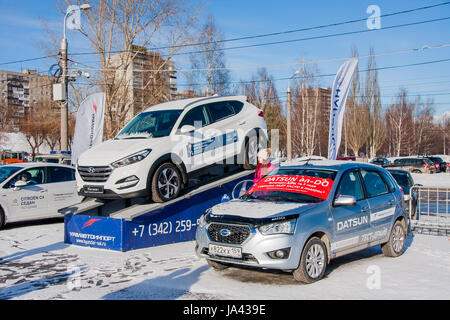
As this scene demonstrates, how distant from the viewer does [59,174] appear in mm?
11656

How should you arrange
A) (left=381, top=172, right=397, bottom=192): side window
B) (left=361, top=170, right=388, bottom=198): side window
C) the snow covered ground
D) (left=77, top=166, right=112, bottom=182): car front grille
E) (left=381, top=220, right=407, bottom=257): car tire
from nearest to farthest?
the snow covered ground
(left=361, top=170, right=388, bottom=198): side window
(left=381, top=220, right=407, bottom=257): car tire
(left=381, top=172, right=397, bottom=192): side window
(left=77, top=166, right=112, bottom=182): car front grille

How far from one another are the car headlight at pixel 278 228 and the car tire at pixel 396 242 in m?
2.94

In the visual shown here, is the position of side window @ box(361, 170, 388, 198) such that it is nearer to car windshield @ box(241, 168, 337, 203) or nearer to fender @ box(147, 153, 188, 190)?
car windshield @ box(241, 168, 337, 203)

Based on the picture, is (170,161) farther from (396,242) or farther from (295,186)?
(396,242)

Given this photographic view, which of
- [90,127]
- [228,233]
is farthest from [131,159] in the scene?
[90,127]

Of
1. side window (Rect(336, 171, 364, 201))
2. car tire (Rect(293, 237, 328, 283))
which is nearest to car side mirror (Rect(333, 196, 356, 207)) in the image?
side window (Rect(336, 171, 364, 201))

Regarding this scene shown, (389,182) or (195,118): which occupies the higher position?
(195,118)

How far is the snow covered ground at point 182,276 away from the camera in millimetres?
5637

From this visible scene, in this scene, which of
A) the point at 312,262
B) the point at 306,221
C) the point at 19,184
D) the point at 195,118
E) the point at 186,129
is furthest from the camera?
the point at 19,184

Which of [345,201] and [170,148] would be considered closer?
[345,201]

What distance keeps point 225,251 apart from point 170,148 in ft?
10.9

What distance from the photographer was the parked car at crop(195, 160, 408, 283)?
5812 millimetres

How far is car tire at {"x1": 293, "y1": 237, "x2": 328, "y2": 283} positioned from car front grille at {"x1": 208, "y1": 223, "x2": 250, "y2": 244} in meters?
0.84
